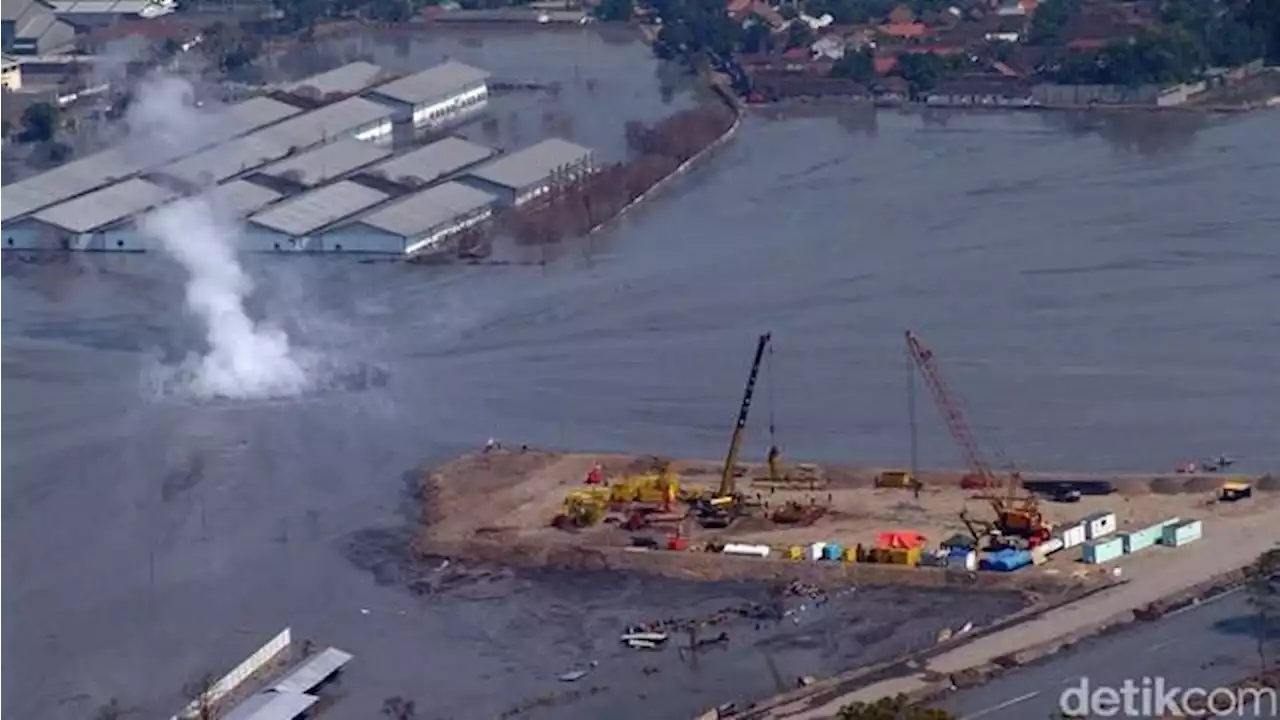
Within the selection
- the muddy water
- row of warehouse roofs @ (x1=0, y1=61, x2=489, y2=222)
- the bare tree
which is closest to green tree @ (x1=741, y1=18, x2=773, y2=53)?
row of warehouse roofs @ (x1=0, y1=61, x2=489, y2=222)

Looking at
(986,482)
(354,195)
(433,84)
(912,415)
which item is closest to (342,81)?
(433,84)

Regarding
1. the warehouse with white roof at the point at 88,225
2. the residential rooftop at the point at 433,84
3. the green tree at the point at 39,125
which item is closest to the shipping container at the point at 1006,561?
the warehouse with white roof at the point at 88,225

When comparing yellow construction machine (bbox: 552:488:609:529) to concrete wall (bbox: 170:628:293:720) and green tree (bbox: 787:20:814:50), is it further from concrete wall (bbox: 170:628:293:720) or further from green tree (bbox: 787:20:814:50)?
green tree (bbox: 787:20:814:50)

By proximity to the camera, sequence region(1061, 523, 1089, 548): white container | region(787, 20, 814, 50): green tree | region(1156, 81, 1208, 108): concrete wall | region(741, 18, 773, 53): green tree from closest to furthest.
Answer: region(1061, 523, 1089, 548): white container, region(1156, 81, 1208, 108): concrete wall, region(787, 20, 814, 50): green tree, region(741, 18, 773, 53): green tree

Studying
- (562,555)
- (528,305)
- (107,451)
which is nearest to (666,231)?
(528,305)

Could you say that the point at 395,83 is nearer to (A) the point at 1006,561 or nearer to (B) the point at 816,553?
(B) the point at 816,553

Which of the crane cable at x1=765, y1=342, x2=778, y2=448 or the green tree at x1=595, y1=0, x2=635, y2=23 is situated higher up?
the crane cable at x1=765, y1=342, x2=778, y2=448

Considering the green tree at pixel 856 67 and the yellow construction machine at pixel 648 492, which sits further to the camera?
the green tree at pixel 856 67

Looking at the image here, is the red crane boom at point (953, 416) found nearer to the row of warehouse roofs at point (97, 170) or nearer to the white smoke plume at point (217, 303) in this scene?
the white smoke plume at point (217, 303)
